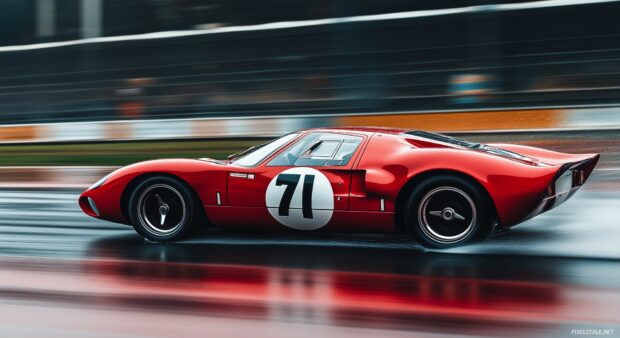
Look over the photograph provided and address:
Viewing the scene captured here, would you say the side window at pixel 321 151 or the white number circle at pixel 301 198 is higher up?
the side window at pixel 321 151

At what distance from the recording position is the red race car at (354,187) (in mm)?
5422

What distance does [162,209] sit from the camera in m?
6.29

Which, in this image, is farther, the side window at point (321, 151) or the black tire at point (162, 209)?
the black tire at point (162, 209)

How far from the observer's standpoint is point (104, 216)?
6453 millimetres

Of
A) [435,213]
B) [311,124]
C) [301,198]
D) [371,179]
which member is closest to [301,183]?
[301,198]

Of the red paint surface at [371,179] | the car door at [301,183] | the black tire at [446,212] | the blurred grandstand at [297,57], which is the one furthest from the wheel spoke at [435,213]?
the blurred grandstand at [297,57]

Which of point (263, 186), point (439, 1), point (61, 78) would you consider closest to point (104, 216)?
point (263, 186)

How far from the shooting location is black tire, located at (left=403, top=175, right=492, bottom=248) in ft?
17.8

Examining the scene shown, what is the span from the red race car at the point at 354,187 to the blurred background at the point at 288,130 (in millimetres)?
215

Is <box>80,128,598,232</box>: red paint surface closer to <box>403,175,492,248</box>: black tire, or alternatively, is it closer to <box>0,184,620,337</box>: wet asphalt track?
<box>403,175,492,248</box>: black tire

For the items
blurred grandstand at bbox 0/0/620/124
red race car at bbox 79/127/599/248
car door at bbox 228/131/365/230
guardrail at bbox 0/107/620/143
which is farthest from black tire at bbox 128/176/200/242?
blurred grandstand at bbox 0/0/620/124

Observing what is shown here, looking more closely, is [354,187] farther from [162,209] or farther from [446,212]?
[162,209]

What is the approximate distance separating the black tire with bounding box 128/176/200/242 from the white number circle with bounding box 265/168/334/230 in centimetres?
72

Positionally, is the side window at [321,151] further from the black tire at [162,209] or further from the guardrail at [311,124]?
the guardrail at [311,124]
